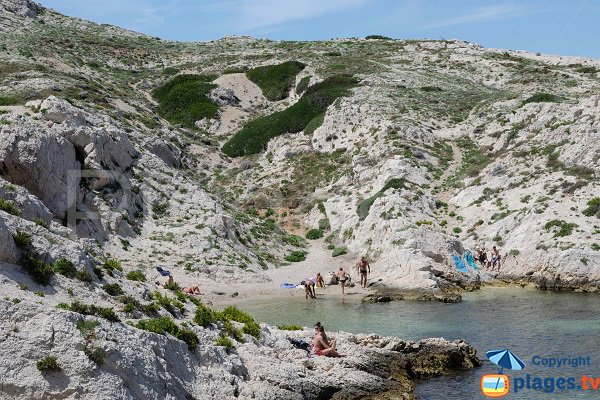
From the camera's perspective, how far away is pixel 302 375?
2120 centimetres

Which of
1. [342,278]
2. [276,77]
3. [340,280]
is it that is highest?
[276,77]

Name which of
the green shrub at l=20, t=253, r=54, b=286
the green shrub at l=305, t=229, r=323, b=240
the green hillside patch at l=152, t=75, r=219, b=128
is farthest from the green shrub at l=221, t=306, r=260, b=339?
the green hillside patch at l=152, t=75, r=219, b=128

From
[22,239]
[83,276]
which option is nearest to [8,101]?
[22,239]

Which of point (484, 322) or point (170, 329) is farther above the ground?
point (170, 329)

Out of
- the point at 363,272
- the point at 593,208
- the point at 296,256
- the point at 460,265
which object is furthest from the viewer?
the point at 296,256

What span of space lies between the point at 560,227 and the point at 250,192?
3522cm

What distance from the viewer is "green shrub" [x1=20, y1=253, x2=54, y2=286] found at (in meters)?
19.2

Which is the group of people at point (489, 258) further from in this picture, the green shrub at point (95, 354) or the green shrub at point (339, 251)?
the green shrub at point (95, 354)

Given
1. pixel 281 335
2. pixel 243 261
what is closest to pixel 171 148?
pixel 243 261

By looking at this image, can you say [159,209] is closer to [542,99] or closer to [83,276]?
[83,276]

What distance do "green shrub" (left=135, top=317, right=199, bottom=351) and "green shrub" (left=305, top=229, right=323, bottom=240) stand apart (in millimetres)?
39175

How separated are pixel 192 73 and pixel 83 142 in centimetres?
6611

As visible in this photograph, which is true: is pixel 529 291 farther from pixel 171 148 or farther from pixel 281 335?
pixel 171 148

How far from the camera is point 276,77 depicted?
103125 millimetres
